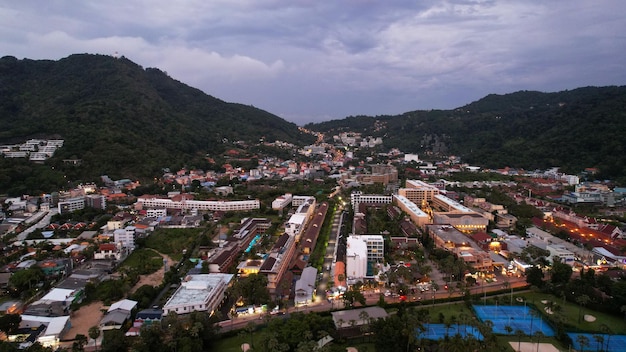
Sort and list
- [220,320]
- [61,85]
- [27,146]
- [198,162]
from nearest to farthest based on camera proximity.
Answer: [220,320], [27,146], [198,162], [61,85]

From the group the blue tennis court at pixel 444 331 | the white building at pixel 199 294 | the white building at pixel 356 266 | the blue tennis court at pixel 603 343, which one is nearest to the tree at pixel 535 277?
the blue tennis court at pixel 603 343

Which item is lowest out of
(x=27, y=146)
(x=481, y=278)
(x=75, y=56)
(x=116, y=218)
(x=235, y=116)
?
(x=481, y=278)

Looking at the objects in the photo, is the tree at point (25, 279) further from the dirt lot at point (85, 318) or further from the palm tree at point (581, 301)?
the palm tree at point (581, 301)

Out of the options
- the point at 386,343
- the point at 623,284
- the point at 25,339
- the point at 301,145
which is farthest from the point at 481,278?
the point at 301,145

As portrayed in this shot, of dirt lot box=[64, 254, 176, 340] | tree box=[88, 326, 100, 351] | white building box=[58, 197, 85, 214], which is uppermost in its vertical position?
white building box=[58, 197, 85, 214]

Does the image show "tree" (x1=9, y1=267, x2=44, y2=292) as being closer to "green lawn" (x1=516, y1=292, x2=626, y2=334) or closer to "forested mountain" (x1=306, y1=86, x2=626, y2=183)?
"green lawn" (x1=516, y1=292, x2=626, y2=334)

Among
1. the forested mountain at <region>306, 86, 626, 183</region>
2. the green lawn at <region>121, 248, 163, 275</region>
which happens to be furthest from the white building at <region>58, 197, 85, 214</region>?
the forested mountain at <region>306, 86, 626, 183</region>

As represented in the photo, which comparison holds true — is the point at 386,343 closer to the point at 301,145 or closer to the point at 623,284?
the point at 623,284
